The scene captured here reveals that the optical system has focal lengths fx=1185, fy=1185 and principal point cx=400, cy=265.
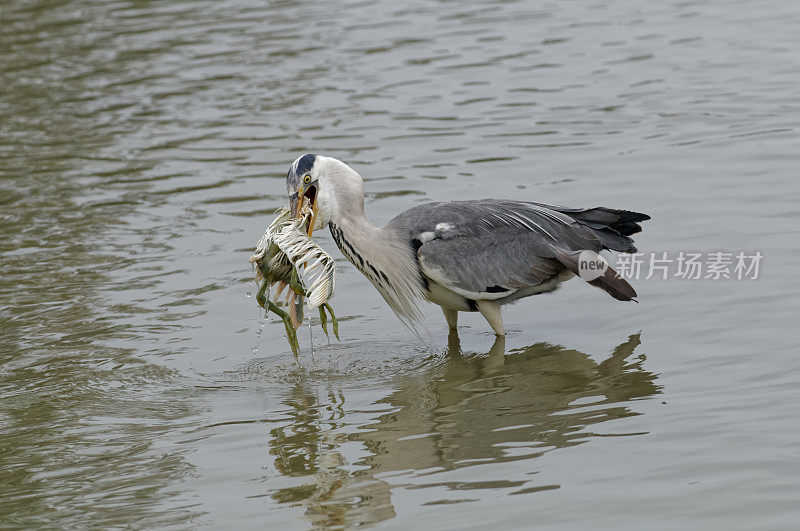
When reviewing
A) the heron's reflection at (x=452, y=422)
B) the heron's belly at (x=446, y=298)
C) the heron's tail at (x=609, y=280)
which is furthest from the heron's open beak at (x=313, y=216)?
the heron's tail at (x=609, y=280)

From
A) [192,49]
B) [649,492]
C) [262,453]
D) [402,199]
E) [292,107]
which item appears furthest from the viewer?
[192,49]

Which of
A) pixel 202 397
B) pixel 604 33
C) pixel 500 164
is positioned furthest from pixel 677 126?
pixel 202 397

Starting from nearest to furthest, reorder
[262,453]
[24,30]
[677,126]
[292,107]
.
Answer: [262,453]
[677,126]
[292,107]
[24,30]

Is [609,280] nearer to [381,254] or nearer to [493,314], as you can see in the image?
[493,314]

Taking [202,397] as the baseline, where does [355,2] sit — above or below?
above

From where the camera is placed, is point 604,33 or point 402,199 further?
point 604,33

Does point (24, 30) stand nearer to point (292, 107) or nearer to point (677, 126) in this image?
point (292, 107)

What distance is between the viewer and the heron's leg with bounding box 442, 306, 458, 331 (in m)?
9.12

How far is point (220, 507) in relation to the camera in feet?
20.7

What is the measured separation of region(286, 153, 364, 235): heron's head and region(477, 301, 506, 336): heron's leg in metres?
1.18

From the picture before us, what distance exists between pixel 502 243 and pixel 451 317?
0.78 metres

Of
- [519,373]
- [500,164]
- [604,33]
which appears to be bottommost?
[519,373]

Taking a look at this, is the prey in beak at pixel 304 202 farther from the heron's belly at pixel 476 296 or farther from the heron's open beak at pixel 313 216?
the heron's belly at pixel 476 296

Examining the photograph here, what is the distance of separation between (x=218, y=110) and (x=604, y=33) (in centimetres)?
588
